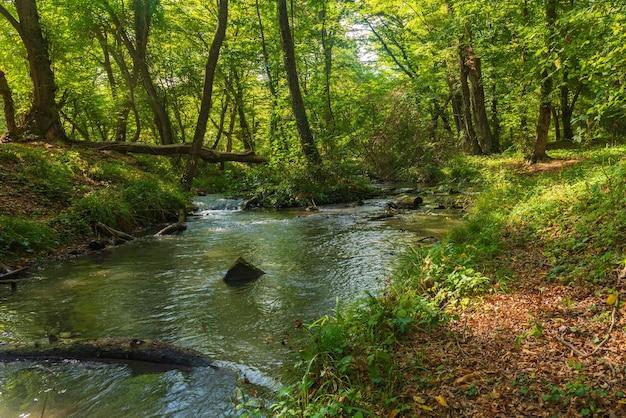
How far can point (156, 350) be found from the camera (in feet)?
15.7

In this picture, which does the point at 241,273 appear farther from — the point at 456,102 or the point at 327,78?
the point at 456,102

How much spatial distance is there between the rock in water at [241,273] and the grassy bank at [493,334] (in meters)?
2.63

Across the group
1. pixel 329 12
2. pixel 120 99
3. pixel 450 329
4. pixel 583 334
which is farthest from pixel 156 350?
pixel 329 12

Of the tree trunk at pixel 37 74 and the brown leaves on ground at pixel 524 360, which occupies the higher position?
the tree trunk at pixel 37 74

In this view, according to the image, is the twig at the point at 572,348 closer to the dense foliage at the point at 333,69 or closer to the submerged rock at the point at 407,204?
the dense foliage at the point at 333,69

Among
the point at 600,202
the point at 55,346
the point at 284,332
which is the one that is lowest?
the point at 284,332

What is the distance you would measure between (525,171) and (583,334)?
35.6 feet

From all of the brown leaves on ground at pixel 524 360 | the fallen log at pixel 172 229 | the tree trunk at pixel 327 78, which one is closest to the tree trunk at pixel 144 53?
the tree trunk at pixel 327 78

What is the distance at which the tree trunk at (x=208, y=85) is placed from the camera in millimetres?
16406

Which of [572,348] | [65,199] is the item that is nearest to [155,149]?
[65,199]

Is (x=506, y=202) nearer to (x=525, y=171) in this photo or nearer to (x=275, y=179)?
(x=525, y=171)

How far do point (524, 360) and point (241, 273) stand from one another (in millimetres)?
5097

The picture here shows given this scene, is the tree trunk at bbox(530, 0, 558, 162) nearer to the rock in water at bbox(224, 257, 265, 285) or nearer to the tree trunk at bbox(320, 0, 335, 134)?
the tree trunk at bbox(320, 0, 335, 134)

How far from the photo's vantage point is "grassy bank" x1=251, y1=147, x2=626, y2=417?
3.30 m
